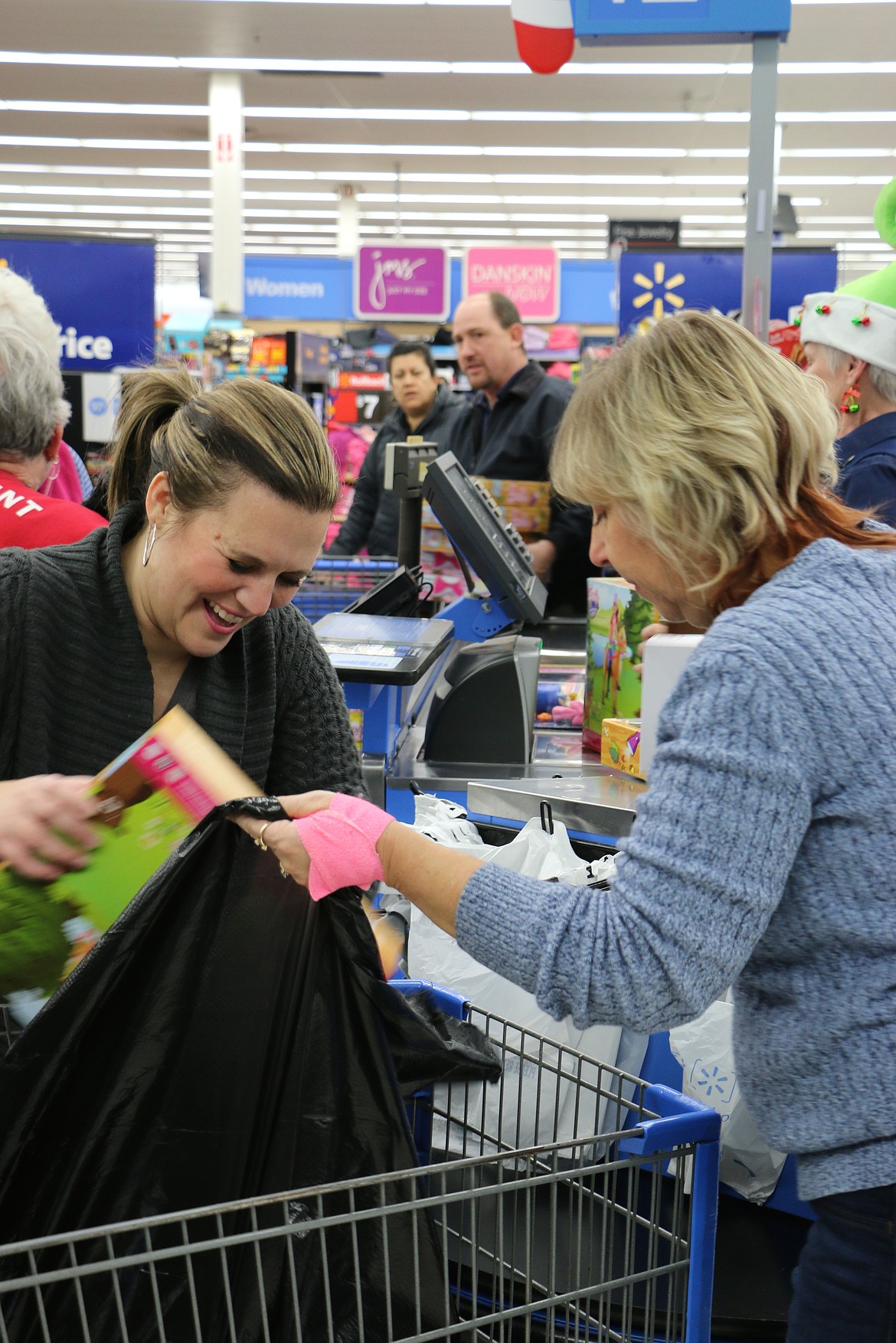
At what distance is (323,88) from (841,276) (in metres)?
14.6

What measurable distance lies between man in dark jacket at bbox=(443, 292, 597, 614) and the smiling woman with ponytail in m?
2.80

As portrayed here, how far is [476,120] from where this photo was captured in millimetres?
14203

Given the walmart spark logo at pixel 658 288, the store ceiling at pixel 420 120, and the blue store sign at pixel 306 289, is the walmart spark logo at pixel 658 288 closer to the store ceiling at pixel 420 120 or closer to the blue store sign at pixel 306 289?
the store ceiling at pixel 420 120

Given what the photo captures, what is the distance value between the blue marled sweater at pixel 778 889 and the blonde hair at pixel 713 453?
0.06 meters

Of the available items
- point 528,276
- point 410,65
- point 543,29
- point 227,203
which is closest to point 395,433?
point 543,29

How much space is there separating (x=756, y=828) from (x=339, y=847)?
0.37 m

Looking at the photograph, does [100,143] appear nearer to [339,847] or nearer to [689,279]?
[689,279]

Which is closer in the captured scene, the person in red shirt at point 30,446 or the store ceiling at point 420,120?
the person in red shirt at point 30,446

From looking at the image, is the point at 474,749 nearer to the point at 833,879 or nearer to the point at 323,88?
the point at 833,879

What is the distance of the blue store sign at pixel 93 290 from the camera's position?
5.45 m

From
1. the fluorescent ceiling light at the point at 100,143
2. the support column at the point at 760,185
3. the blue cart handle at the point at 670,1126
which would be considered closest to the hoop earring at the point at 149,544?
the blue cart handle at the point at 670,1126

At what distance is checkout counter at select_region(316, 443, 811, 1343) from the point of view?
6.27 feet

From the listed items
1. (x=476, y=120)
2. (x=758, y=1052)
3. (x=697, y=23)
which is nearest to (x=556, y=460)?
(x=758, y=1052)

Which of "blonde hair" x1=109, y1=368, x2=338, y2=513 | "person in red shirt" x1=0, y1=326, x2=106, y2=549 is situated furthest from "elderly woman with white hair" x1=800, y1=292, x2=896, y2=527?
"person in red shirt" x1=0, y1=326, x2=106, y2=549
